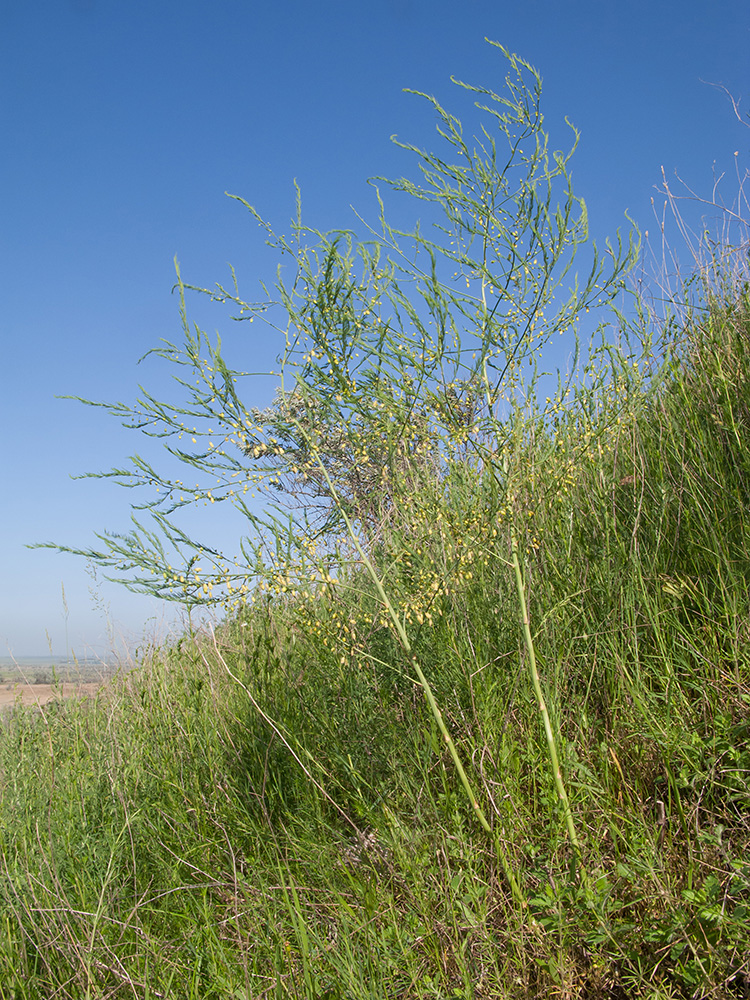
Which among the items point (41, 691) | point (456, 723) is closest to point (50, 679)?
point (41, 691)

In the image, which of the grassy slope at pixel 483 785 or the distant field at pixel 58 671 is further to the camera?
the distant field at pixel 58 671

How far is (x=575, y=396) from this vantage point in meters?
3.35

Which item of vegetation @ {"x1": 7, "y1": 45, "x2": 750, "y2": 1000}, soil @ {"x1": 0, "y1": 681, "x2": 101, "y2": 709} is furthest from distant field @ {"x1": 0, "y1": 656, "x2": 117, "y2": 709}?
vegetation @ {"x1": 7, "y1": 45, "x2": 750, "y2": 1000}

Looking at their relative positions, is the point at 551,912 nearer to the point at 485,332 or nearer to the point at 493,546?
the point at 493,546

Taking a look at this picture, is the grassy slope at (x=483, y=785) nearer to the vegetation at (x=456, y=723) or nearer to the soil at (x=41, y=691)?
the vegetation at (x=456, y=723)

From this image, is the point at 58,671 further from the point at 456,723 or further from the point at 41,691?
the point at 456,723

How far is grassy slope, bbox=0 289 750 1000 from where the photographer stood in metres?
1.90

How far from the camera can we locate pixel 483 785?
223cm

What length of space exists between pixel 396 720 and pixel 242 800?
968mm

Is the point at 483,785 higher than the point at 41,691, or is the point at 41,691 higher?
the point at 41,691

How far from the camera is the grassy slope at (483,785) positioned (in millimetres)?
1901

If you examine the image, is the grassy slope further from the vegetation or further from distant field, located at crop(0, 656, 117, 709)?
distant field, located at crop(0, 656, 117, 709)

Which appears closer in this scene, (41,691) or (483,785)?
(483,785)

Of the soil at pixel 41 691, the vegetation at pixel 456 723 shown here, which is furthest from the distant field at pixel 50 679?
the vegetation at pixel 456 723
